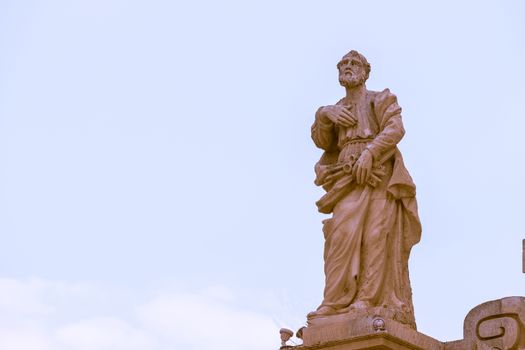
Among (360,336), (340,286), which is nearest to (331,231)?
(340,286)

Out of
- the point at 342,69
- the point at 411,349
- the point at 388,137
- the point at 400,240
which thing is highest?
the point at 342,69

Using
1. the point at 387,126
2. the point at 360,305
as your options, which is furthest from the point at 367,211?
the point at 360,305

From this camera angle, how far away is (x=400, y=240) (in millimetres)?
13984

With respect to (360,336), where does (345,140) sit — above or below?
above

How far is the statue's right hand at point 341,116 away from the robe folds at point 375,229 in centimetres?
8

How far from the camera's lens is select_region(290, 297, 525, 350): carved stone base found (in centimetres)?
1303

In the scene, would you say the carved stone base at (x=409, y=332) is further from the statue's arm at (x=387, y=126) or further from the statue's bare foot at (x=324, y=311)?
the statue's arm at (x=387, y=126)

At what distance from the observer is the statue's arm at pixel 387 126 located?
14.1 metres

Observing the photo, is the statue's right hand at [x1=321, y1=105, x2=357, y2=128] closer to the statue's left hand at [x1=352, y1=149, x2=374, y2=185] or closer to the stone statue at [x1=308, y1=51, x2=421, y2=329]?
the stone statue at [x1=308, y1=51, x2=421, y2=329]

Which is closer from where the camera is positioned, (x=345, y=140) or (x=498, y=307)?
(x=498, y=307)

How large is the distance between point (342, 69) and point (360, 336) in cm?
354

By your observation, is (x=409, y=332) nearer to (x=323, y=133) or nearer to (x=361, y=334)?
(x=361, y=334)

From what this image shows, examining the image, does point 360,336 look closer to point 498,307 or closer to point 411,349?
point 411,349

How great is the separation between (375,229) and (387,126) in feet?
4.16
